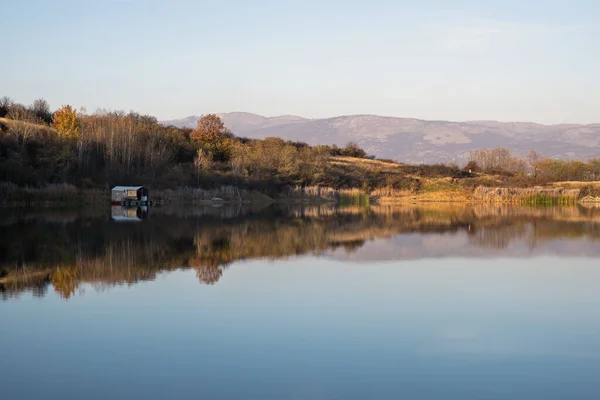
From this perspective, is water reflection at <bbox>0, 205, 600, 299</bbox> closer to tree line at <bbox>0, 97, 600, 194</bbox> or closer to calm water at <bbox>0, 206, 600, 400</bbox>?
calm water at <bbox>0, 206, 600, 400</bbox>

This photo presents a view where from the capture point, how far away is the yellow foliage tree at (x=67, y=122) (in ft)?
222

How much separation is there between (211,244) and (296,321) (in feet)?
39.9

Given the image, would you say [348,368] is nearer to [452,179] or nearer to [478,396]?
[478,396]

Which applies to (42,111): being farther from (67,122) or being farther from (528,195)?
(528,195)

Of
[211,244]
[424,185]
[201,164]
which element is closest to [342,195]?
[424,185]

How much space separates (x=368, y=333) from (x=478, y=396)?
2925 millimetres

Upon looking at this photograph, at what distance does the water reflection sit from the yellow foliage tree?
35281mm

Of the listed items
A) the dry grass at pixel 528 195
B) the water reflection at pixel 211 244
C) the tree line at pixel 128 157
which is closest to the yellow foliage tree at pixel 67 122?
the tree line at pixel 128 157

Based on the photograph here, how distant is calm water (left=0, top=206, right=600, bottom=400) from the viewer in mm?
7691

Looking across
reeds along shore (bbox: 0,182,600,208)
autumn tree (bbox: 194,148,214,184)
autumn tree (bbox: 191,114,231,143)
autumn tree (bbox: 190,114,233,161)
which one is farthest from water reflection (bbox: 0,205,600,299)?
autumn tree (bbox: 191,114,231,143)

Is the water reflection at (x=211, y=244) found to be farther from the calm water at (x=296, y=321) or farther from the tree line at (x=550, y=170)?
the tree line at (x=550, y=170)

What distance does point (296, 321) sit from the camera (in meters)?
10.8

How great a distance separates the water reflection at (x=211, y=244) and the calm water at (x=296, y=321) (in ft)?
0.41

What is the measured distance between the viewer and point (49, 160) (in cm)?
5641
